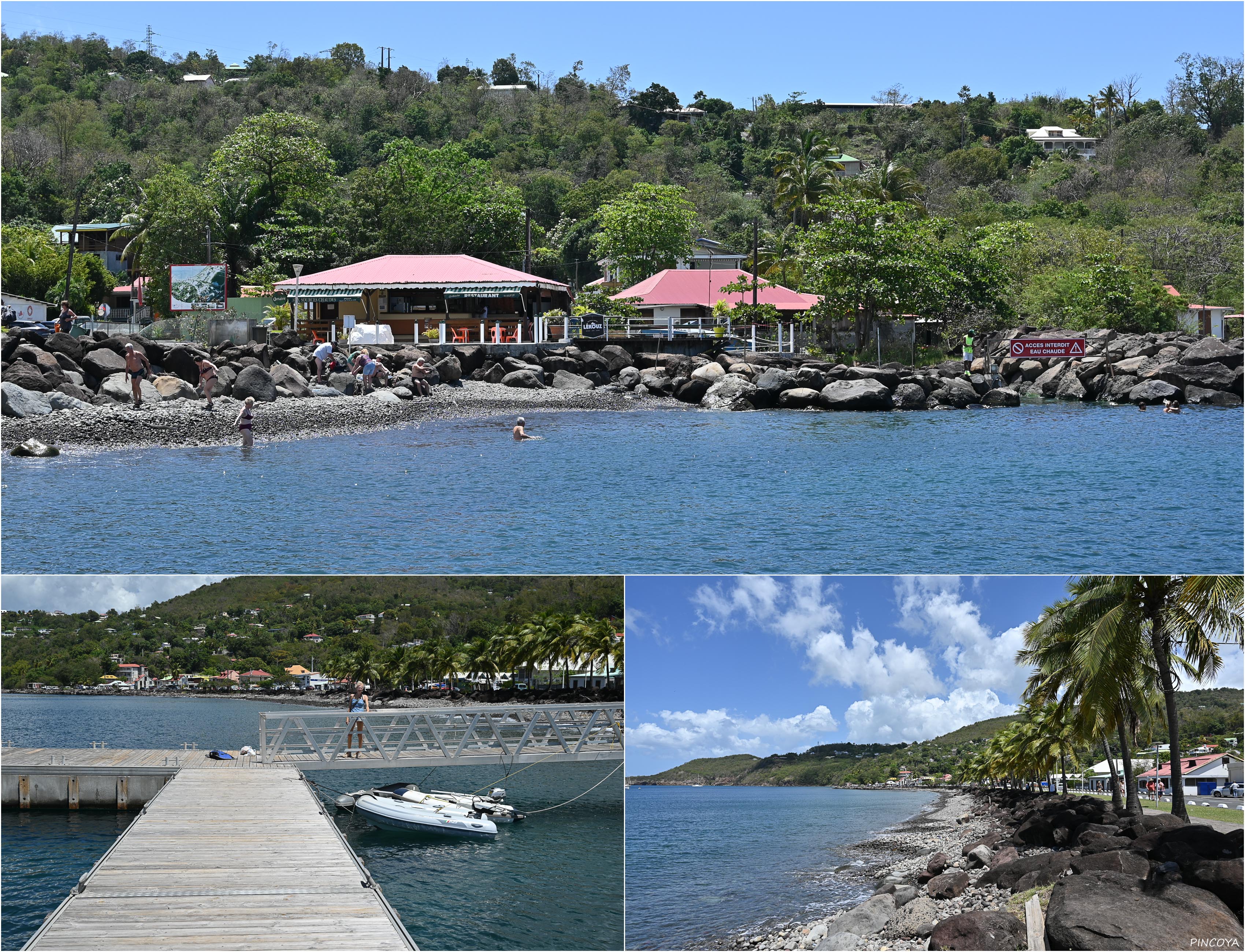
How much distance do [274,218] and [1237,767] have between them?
47.3 m

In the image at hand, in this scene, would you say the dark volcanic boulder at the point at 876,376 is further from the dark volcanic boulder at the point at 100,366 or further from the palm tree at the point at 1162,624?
the palm tree at the point at 1162,624

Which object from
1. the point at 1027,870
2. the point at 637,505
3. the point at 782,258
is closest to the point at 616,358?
the point at 782,258

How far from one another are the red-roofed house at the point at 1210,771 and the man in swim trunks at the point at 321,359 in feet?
78.8

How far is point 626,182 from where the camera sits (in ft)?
225

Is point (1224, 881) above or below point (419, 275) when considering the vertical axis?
below

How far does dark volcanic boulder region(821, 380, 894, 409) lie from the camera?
35.5 metres

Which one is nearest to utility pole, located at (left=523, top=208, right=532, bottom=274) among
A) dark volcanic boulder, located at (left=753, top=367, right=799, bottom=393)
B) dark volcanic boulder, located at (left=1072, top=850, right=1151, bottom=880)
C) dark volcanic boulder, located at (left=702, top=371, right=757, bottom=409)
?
dark volcanic boulder, located at (left=702, top=371, right=757, bottom=409)

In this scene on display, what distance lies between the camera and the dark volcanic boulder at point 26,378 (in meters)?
24.9

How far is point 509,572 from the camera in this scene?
52.5 ft

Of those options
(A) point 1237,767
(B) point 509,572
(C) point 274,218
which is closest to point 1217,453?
(A) point 1237,767

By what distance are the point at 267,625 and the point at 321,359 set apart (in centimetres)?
929

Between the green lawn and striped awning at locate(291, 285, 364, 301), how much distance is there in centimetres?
3505

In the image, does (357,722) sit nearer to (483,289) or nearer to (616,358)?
(616,358)

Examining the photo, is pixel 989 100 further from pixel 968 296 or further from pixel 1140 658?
pixel 1140 658
